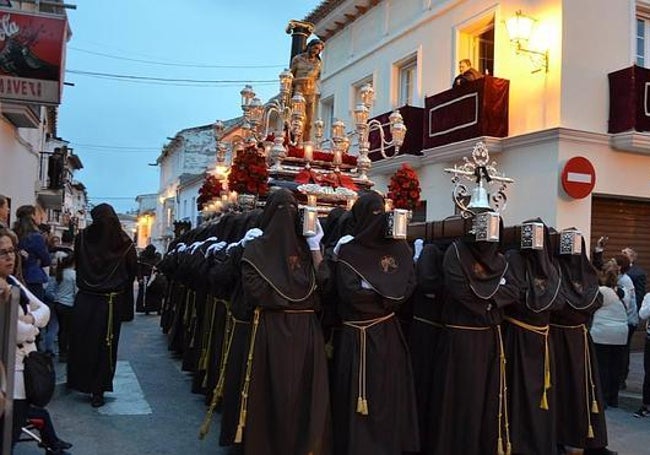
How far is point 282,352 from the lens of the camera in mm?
4574

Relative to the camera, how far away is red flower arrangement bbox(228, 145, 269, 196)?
7230 mm

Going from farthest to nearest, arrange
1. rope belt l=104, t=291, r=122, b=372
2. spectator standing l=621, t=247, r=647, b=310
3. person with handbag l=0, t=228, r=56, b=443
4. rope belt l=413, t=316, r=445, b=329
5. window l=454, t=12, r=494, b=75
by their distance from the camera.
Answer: window l=454, t=12, r=494, b=75 → spectator standing l=621, t=247, r=647, b=310 → rope belt l=104, t=291, r=122, b=372 → rope belt l=413, t=316, r=445, b=329 → person with handbag l=0, t=228, r=56, b=443

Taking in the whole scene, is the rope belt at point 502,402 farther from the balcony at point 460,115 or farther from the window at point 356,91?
the window at point 356,91

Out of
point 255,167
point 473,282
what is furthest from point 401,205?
point 473,282

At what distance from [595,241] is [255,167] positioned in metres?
6.57

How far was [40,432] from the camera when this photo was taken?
4.89 metres

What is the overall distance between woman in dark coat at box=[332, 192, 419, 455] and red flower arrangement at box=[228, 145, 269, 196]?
263 cm

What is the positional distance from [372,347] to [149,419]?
269 cm

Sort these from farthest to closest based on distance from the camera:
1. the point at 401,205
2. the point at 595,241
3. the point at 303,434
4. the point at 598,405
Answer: the point at 595,241, the point at 401,205, the point at 598,405, the point at 303,434

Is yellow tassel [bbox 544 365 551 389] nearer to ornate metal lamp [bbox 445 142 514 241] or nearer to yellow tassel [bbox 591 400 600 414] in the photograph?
yellow tassel [bbox 591 400 600 414]

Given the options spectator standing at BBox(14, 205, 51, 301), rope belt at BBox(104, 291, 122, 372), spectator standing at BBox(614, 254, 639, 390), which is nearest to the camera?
rope belt at BBox(104, 291, 122, 372)

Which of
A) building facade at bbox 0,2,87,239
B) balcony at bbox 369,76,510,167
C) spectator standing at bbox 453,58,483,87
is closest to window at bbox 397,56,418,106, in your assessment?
balcony at bbox 369,76,510,167

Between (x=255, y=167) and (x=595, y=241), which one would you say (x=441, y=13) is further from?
(x=255, y=167)

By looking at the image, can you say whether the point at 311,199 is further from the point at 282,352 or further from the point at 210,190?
the point at 210,190
